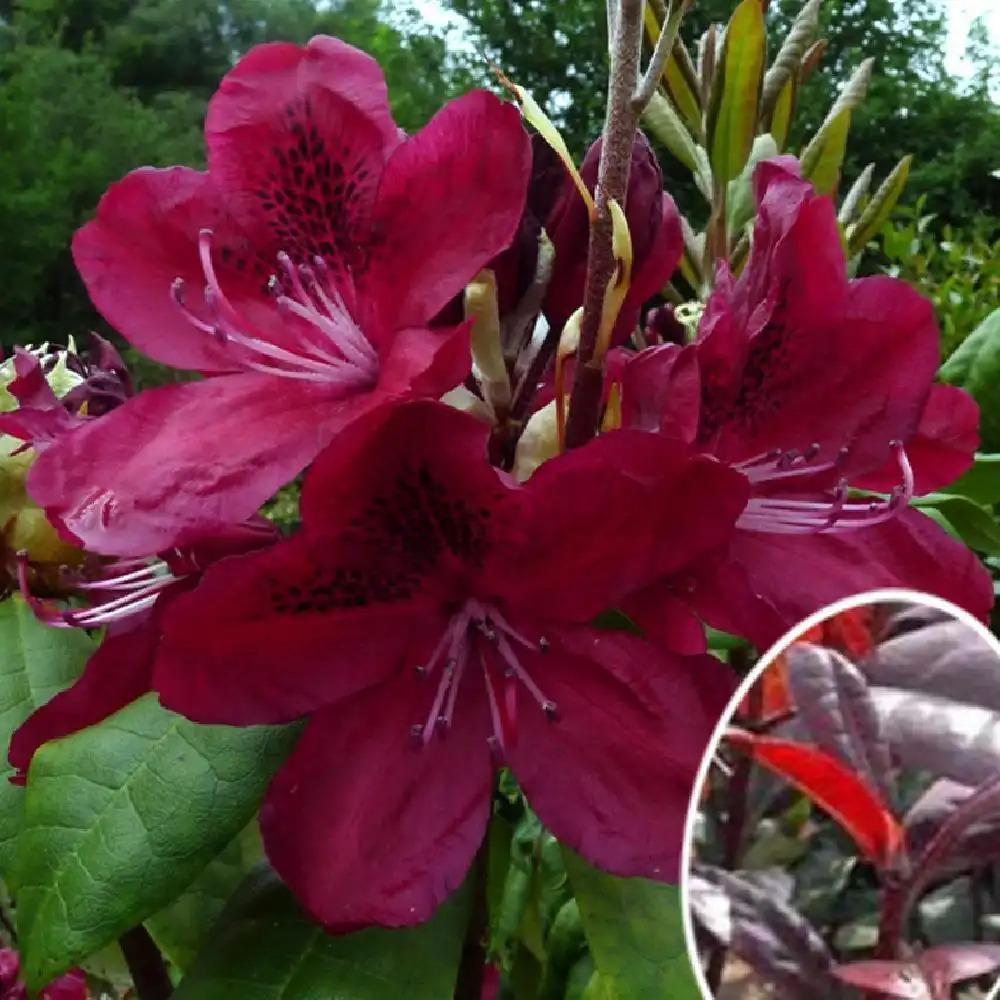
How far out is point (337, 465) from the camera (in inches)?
11.7

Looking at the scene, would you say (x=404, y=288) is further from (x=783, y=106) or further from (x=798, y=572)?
(x=783, y=106)

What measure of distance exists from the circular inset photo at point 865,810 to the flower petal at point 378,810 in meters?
0.11

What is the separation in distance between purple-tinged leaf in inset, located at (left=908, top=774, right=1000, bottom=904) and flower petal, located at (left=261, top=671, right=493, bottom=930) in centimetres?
14

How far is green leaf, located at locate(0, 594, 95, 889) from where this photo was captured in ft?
1.42

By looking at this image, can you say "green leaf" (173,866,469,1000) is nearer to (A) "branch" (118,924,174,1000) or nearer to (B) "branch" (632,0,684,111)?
(A) "branch" (118,924,174,1000)

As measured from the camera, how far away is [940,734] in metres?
0.21

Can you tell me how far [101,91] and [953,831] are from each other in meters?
6.45

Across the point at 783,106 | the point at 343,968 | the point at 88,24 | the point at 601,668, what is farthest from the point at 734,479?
the point at 88,24

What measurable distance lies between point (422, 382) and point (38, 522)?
21 cm

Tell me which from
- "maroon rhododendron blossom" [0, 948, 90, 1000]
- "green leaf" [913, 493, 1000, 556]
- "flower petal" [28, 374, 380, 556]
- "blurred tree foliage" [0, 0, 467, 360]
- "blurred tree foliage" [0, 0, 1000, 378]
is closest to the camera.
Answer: "flower petal" [28, 374, 380, 556]

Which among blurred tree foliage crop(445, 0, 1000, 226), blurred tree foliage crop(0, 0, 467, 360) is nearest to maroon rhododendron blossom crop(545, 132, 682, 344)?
blurred tree foliage crop(0, 0, 467, 360)

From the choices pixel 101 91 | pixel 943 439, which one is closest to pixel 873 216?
pixel 943 439

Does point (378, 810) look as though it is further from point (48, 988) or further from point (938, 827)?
point (48, 988)

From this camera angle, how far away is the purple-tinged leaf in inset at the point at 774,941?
8.7 inches
